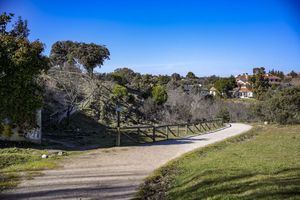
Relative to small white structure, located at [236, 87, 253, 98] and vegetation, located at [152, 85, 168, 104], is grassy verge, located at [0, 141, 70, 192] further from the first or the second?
small white structure, located at [236, 87, 253, 98]

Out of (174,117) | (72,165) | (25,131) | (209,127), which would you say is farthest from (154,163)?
(174,117)

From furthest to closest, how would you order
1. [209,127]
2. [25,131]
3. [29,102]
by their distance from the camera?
[209,127] → [25,131] → [29,102]

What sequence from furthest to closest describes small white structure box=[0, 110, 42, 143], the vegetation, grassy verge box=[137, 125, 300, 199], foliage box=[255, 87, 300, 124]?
the vegetation
foliage box=[255, 87, 300, 124]
small white structure box=[0, 110, 42, 143]
grassy verge box=[137, 125, 300, 199]

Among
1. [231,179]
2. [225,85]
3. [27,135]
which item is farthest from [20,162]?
[225,85]

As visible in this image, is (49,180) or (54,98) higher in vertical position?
(54,98)

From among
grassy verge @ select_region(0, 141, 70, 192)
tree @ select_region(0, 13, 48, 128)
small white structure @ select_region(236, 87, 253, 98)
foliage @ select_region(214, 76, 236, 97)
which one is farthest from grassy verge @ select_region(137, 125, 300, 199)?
small white structure @ select_region(236, 87, 253, 98)

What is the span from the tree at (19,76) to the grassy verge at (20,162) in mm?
1449

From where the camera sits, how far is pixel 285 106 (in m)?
34.8

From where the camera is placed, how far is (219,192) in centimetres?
799

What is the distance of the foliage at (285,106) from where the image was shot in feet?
113

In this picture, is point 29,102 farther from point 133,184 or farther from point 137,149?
point 133,184

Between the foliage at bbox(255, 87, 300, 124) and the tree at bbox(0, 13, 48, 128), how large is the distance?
25.9 metres

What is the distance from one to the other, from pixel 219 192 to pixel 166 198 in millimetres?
1279

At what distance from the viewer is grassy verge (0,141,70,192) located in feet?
33.9
